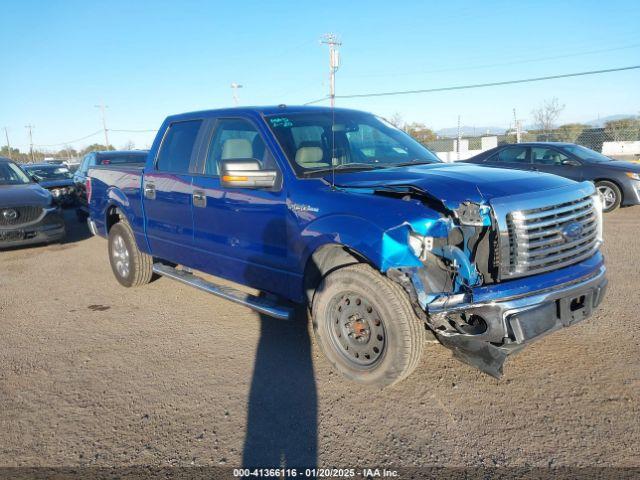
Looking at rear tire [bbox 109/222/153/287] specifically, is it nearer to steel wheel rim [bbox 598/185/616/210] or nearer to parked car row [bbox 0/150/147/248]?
parked car row [bbox 0/150/147/248]

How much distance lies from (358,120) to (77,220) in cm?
1086

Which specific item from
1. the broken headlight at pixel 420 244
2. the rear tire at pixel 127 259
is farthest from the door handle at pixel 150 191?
the broken headlight at pixel 420 244

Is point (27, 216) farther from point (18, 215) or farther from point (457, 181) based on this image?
point (457, 181)

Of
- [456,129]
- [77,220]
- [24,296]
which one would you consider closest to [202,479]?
[24,296]

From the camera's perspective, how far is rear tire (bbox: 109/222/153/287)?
19.9 feet

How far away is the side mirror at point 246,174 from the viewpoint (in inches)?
148

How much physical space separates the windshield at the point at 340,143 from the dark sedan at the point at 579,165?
6135mm

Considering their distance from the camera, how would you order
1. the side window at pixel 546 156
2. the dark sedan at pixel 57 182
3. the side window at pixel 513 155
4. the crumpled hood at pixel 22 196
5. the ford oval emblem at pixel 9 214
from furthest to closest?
the dark sedan at pixel 57 182 → the side window at pixel 513 155 → the side window at pixel 546 156 → the crumpled hood at pixel 22 196 → the ford oval emblem at pixel 9 214

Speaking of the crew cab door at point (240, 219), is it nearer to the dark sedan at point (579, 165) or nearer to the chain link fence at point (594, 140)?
the dark sedan at point (579, 165)

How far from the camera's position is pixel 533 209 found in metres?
3.15

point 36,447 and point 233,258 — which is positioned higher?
point 233,258

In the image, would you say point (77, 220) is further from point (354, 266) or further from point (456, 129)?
point (456, 129)

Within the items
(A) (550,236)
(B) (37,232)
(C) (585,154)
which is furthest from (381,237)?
(C) (585,154)

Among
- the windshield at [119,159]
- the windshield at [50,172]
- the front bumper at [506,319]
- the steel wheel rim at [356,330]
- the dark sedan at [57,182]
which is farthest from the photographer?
the windshield at [50,172]
